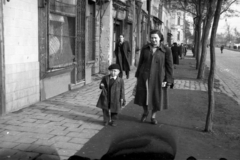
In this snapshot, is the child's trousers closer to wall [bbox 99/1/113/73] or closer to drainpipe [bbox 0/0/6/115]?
drainpipe [bbox 0/0/6/115]

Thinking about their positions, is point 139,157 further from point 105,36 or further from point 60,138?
point 105,36

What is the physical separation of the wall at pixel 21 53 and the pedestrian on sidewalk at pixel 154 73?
257 cm

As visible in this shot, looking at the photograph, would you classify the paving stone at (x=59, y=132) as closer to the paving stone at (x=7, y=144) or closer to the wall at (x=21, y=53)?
the paving stone at (x=7, y=144)

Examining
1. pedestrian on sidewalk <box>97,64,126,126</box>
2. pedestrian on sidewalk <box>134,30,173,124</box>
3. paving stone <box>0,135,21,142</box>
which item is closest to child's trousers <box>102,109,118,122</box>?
pedestrian on sidewalk <box>97,64,126,126</box>

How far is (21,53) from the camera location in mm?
6637

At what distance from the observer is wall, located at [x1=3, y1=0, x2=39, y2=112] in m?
6.13

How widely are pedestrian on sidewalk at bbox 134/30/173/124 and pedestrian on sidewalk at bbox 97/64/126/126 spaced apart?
425 millimetres

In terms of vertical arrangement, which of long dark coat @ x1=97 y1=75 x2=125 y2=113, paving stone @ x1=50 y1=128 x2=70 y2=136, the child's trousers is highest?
long dark coat @ x1=97 y1=75 x2=125 y2=113

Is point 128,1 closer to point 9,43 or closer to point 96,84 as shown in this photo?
point 96,84

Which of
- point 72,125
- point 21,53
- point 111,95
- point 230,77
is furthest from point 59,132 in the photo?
point 230,77

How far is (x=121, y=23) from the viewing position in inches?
706

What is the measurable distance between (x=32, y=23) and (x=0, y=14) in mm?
1370

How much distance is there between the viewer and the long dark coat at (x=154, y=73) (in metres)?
5.61

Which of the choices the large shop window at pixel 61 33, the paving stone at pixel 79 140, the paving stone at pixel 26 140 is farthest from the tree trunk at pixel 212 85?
the large shop window at pixel 61 33
